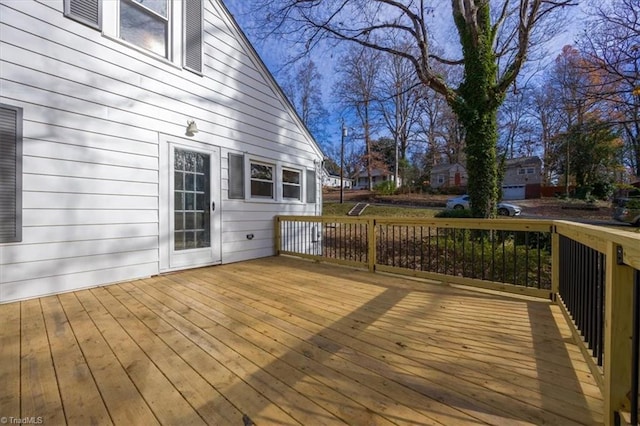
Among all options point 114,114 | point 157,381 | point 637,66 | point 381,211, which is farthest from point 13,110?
point 381,211

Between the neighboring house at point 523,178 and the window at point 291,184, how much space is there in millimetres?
21504

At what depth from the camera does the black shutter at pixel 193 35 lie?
13.8 ft

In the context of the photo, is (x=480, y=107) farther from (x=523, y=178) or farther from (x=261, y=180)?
(x=523, y=178)

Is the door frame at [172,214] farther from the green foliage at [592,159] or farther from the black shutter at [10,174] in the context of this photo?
the green foliage at [592,159]

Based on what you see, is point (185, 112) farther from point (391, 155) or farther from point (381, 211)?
point (391, 155)

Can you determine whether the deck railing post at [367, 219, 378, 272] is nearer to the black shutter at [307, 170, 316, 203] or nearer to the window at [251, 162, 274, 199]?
the window at [251, 162, 274, 199]

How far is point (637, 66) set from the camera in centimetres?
571

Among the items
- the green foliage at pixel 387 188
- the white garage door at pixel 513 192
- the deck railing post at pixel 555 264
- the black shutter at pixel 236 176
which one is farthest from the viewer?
the white garage door at pixel 513 192

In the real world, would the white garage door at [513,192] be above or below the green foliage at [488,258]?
above

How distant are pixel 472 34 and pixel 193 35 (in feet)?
18.5

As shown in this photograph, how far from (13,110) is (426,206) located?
57.4 ft

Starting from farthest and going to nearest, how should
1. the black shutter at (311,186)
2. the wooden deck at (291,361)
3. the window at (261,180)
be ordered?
the black shutter at (311,186) → the window at (261,180) → the wooden deck at (291,361)

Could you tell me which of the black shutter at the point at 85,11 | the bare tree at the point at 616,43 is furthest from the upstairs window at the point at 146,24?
the bare tree at the point at 616,43

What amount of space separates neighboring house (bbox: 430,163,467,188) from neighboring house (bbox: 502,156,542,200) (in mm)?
→ 3219
